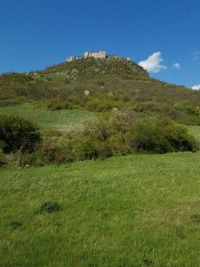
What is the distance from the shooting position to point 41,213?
8414 mm

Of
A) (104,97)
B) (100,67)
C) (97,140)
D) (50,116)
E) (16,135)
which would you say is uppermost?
(100,67)

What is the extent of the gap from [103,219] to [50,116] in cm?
2395

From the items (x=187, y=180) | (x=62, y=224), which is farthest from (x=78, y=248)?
(x=187, y=180)

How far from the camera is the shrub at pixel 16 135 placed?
62.8 feet

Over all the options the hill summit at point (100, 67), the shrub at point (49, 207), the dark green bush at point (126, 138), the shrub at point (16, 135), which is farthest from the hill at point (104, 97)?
the shrub at point (49, 207)

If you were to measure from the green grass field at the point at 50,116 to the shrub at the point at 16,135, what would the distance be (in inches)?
246

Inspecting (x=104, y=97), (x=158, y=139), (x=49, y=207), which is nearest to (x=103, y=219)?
(x=49, y=207)

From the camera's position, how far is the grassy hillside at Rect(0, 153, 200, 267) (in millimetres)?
5991

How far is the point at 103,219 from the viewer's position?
7.99 metres

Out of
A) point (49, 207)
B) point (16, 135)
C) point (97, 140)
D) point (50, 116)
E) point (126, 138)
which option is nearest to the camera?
point (49, 207)

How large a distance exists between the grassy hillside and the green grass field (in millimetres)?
13900

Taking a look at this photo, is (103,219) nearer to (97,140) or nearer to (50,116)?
(97,140)

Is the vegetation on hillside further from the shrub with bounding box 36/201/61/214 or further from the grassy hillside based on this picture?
the shrub with bounding box 36/201/61/214

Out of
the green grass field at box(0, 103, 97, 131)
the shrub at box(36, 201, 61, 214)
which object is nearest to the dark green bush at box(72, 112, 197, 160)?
the green grass field at box(0, 103, 97, 131)
